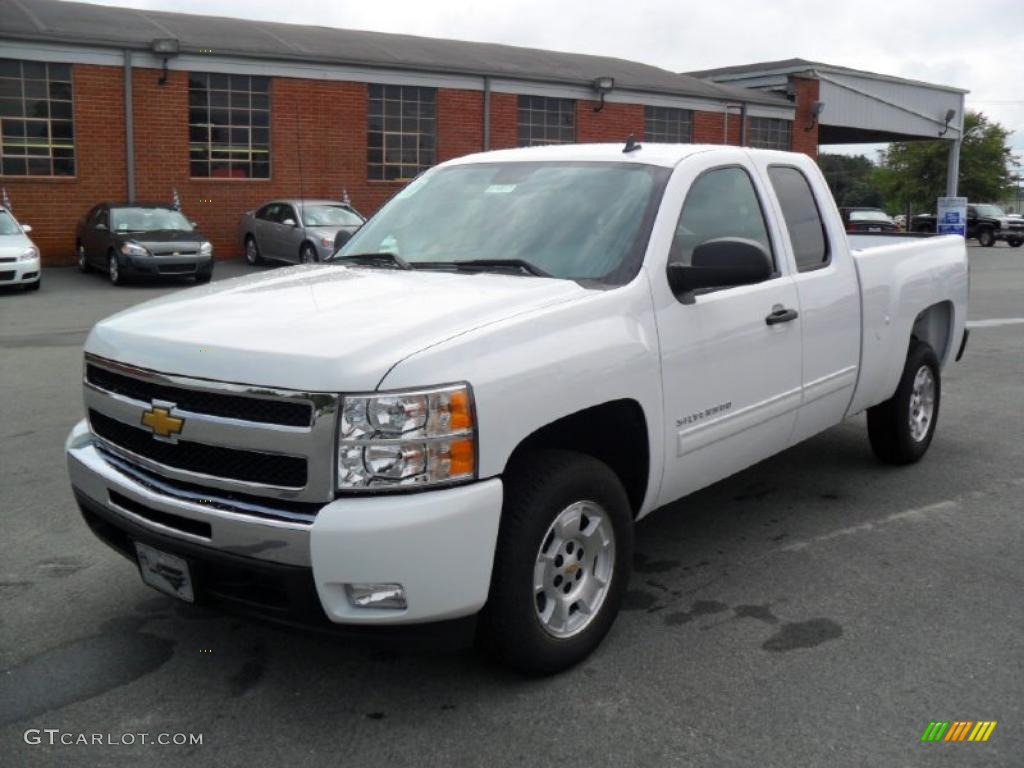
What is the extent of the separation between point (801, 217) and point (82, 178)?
2080 cm

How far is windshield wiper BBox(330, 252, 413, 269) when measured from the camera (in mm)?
4418

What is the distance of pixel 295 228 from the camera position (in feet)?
70.8

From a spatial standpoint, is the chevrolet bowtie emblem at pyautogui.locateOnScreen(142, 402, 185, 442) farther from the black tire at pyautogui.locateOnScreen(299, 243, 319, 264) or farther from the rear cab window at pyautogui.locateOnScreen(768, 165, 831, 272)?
the black tire at pyautogui.locateOnScreen(299, 243, 319, 264)

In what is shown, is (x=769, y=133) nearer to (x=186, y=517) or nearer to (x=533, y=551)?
(x=533, y=551)

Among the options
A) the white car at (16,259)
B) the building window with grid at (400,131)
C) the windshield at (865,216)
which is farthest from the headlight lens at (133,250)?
the windshield at (865,216)

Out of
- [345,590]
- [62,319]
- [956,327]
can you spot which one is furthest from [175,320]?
[62,319]

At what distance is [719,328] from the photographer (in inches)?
166

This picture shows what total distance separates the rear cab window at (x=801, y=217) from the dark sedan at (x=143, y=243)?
1519 cm

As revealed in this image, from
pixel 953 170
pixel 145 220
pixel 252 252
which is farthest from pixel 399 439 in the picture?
pixel 953 170

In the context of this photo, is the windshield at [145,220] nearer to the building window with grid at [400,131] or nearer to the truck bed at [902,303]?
the building window with grid at [400,131]

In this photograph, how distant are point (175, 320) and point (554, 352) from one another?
129 centimetres

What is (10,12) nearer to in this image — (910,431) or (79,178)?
(79,178)

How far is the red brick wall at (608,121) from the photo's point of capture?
29109mm

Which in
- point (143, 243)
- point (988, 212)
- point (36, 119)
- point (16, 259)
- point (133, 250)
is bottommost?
point (16, 259)
